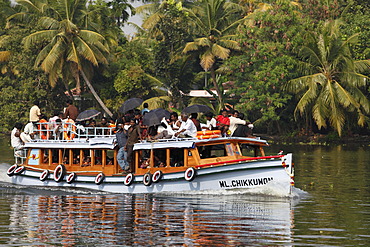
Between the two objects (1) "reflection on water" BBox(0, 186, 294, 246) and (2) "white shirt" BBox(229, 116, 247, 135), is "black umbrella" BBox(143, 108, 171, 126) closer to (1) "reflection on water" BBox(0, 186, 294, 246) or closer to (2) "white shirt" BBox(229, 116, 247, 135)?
(2) "white shirt" BBox(229, 116, 247, 135)

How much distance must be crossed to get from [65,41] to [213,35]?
1145 centimetres

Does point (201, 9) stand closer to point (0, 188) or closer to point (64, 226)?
point (0, 188)

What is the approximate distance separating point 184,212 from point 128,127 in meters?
5.42

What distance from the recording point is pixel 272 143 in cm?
5147

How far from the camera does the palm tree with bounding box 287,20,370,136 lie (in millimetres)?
48750

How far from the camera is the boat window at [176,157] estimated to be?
22.1 meters

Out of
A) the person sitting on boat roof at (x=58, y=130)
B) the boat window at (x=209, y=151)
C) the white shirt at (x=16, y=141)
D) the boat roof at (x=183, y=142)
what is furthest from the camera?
the white shirt at (x=16, y=141)

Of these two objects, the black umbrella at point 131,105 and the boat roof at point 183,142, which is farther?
the black umbrella at point 131,105

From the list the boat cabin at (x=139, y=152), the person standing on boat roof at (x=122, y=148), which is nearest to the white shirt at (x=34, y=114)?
the boat cabin at (x=139, y=152)

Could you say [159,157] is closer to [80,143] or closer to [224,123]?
[224,123]

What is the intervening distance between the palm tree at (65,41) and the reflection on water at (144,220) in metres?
29.1

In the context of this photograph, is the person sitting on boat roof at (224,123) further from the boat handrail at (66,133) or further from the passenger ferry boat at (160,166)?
the boat handrail at (66,133)

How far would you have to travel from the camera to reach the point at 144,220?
57.6 ft

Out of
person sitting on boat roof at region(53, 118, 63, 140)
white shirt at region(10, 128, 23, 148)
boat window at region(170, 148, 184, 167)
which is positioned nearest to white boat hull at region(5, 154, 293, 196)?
boat window at region(170, 148, 184, 167)
